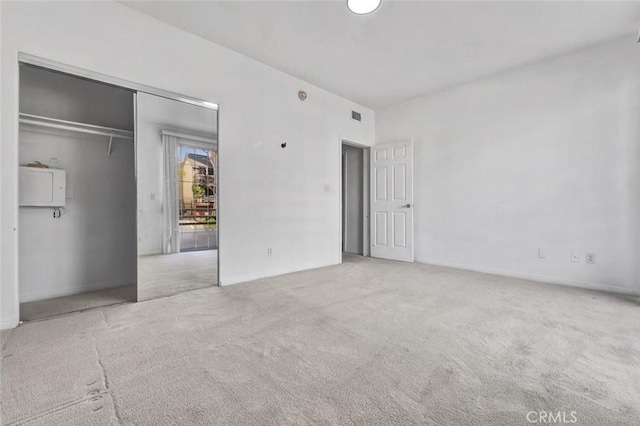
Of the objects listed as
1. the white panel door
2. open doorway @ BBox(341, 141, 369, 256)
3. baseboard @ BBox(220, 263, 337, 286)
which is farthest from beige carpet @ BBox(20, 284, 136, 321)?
open doorway @ BBox(341, 141, 369, 256)

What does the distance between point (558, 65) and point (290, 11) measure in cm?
330

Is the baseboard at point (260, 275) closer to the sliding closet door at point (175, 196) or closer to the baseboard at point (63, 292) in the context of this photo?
the sliding closet door at point (175, 196)

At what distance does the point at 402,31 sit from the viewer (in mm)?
2980

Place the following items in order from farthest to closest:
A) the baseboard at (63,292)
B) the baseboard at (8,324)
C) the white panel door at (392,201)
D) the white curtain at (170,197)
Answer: the white panel door at (392,201)
the white curtain at (170,197)
the baseboard at (63,292)
the baseboard at (8,324)

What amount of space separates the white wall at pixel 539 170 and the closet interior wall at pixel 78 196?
14.2 ft

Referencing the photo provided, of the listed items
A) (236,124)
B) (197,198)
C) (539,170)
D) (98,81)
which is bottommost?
(197,198)

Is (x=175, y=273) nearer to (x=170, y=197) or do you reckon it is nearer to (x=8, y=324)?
(x=170, y=197)

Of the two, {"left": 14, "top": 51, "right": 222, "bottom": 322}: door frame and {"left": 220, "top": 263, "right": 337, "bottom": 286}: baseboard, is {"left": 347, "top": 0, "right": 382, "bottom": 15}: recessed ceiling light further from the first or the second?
{"left": 220, "top": 263, "right": 337, "bottom": 286}: baseboard

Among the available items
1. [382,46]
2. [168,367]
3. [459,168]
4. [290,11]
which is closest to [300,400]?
[168,367]

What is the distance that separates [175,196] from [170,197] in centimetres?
5

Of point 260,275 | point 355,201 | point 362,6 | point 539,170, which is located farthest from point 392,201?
point 362,6

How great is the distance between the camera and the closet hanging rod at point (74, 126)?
9.17ft

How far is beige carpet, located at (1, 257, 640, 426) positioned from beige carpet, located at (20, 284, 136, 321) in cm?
29

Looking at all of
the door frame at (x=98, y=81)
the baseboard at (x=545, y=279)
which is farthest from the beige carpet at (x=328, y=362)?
the door frame at (x=98, y=81)
